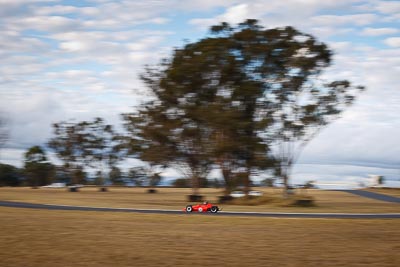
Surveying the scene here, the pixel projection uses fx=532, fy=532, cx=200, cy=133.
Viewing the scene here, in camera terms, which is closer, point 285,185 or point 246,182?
point 285,185

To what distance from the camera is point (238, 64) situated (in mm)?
48688

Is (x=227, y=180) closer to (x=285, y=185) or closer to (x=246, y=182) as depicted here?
(x=246, y=182)

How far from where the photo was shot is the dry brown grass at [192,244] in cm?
1264

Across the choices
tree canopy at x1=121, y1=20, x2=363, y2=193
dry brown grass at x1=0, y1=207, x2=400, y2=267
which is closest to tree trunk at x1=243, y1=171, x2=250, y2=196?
tree canopy at x1=121, y1=20, x2=363, y2=193

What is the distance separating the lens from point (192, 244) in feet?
50.8

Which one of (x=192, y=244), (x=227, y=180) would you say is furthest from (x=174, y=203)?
(x=192, y=244)

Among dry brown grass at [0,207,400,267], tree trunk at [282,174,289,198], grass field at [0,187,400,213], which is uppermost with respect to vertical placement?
tree trunk at [282,174,289,198]

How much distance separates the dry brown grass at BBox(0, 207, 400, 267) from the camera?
12.6m

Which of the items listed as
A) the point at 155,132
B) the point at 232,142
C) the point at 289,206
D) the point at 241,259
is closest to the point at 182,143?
the point at 155,132

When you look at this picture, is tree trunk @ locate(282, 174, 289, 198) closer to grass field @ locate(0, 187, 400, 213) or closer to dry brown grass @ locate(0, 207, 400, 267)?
grass field @ locate(0, 187, 400, 213)

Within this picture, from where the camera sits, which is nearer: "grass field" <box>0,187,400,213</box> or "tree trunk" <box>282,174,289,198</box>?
"grass field" <box>0,187,400,213</box>

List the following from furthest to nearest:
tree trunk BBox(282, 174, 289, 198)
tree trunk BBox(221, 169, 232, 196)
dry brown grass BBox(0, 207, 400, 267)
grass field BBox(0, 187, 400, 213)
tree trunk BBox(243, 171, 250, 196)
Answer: tree trunk BBox(221, 169, 232, 196) → tree trunk BBox(243, 171, 250, 196) → tree trunk BBox(282, 174, 289, 198) → grass field BBox(0, 187, 400, 213) → dry brown grass BBox(0, 207, 400, 267)

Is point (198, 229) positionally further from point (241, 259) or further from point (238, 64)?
point (238, 64)

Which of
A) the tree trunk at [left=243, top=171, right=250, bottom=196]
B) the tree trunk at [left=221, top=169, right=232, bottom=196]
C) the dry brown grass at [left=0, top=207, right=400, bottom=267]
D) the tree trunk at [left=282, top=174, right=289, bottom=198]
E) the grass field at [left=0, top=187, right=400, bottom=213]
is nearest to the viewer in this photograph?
the dry brown grass at [left=0, top=207, right=400, bottom=267]
